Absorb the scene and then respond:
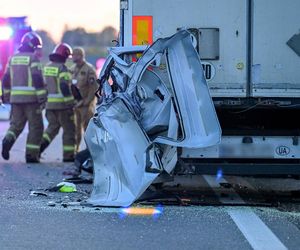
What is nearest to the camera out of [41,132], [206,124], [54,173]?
[206,124]

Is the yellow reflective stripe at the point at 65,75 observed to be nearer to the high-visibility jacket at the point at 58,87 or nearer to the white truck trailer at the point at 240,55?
the high-visibility jacket at the point at 58,87

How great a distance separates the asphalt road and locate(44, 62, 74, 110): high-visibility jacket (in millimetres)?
2985

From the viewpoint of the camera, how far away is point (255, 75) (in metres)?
6.91

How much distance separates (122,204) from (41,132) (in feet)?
16.4

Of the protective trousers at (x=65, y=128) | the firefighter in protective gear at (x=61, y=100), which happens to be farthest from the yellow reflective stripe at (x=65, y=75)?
the protective trousers at (x=65, y=128)

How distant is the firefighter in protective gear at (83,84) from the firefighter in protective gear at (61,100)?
0.87 metres

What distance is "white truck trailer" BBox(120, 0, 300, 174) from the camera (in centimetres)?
683

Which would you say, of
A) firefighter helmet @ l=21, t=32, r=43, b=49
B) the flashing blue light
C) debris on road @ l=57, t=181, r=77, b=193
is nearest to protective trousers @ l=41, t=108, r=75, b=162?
firefighter helmet @ l=21, t=32, r=43, b=49

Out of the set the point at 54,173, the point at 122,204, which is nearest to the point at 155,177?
the point at 122,204

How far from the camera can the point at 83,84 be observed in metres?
12.5

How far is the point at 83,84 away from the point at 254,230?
285 inches

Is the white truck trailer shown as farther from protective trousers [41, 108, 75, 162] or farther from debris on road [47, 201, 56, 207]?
protective trousers [41, 108, 75, 162]

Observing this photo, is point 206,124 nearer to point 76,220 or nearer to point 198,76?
point 198,76

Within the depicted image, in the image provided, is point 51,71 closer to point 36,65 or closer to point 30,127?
point 36,65
